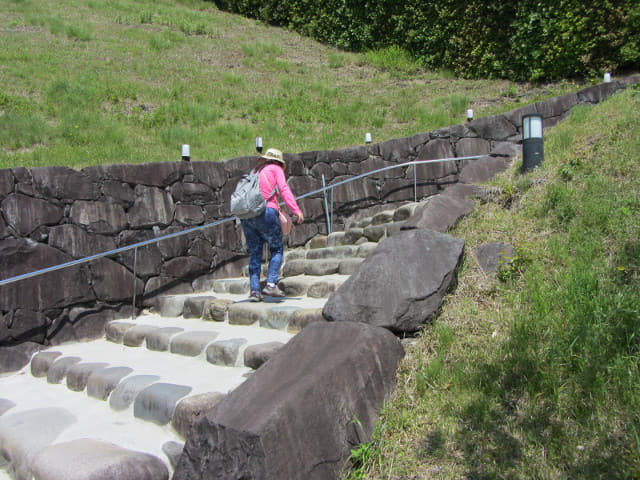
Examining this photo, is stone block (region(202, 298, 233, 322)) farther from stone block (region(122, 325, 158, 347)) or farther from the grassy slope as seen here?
the grassy slope

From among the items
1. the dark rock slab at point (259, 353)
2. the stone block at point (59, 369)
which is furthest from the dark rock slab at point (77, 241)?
the dark rock slab at point (259, 353)

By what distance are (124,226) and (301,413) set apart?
393 centimetres

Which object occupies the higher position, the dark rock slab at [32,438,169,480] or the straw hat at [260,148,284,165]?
the straw hat at [260,148,284,165]

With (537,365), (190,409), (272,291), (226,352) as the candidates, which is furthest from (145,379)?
(537,365)

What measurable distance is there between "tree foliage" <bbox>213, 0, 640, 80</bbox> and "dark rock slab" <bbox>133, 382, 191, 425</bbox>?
1016 centimetres

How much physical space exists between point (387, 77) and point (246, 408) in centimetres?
1131

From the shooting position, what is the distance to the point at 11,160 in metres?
5.64

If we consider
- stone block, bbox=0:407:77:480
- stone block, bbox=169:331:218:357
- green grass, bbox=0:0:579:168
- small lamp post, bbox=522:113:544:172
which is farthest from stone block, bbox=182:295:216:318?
small lamp post, bbox=522:113:544:172

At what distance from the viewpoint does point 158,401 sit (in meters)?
3.11

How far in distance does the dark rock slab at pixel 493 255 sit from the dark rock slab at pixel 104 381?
2.81m

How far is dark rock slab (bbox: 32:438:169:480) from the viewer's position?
2.43m

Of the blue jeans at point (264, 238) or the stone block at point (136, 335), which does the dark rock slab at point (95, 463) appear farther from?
the blue jeans at point (264, 238)

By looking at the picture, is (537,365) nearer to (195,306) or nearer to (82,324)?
(195,306)

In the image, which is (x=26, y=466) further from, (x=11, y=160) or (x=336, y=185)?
(x=336, y=185)
